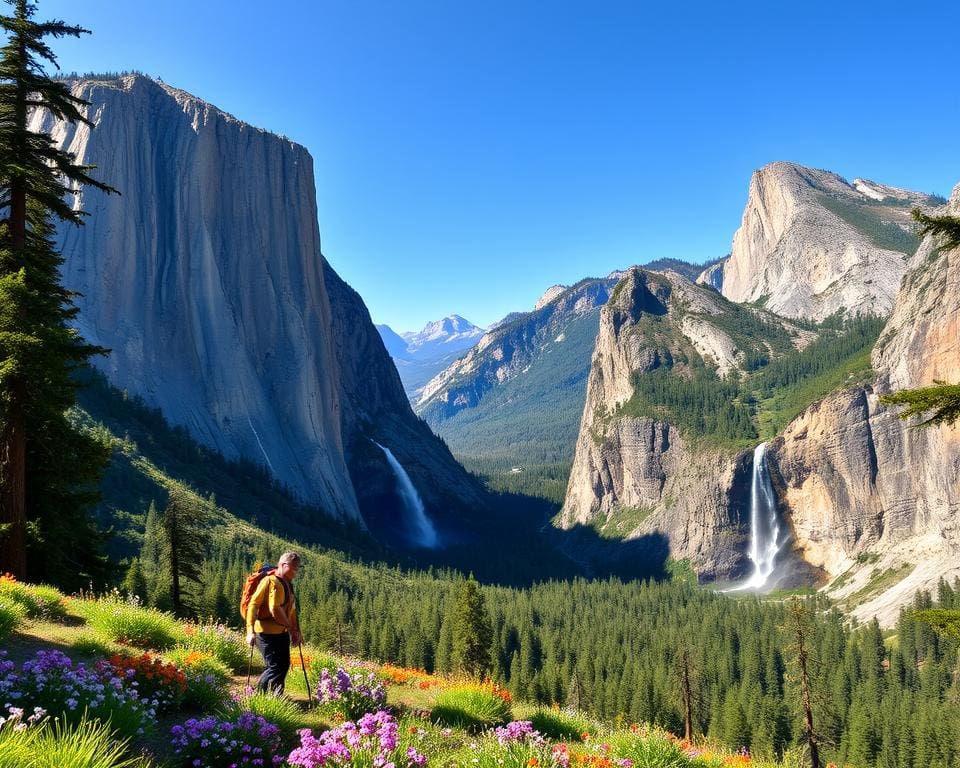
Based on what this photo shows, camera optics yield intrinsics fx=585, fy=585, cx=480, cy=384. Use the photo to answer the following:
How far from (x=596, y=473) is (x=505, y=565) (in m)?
40.6

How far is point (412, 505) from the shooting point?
128 meters

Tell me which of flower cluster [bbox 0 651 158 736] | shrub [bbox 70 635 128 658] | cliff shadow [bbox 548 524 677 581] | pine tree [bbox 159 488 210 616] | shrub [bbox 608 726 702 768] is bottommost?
cliff shadow [bbox 548 524 677 581]

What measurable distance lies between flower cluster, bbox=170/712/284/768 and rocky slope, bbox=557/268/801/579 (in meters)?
106

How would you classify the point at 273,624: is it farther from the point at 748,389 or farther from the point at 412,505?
the point at 748,389

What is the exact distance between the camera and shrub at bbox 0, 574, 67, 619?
30.9 ft

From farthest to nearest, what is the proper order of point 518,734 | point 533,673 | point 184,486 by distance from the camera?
point 184,486, point 533,673, point 518,734

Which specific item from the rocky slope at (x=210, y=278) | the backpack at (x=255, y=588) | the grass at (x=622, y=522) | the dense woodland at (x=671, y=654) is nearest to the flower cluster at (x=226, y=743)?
the backpack at (x=255, y=588)

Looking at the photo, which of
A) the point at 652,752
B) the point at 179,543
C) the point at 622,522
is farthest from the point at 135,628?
the point at 622,522

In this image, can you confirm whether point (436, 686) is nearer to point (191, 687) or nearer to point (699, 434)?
point (191, 687)

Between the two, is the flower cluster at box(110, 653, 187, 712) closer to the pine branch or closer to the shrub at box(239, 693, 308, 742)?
the shrub at box(239, 693, 308, 742)

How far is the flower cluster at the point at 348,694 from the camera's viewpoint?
24.4ft

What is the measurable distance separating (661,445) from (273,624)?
412 ft

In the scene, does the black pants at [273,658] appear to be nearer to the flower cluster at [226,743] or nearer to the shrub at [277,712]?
the shrub at [277,712]

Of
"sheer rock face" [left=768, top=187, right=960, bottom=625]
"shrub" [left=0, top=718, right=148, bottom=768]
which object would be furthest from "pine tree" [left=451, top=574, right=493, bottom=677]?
"sheer rock face" [left=768, top=187, right=960, bottom=625]
